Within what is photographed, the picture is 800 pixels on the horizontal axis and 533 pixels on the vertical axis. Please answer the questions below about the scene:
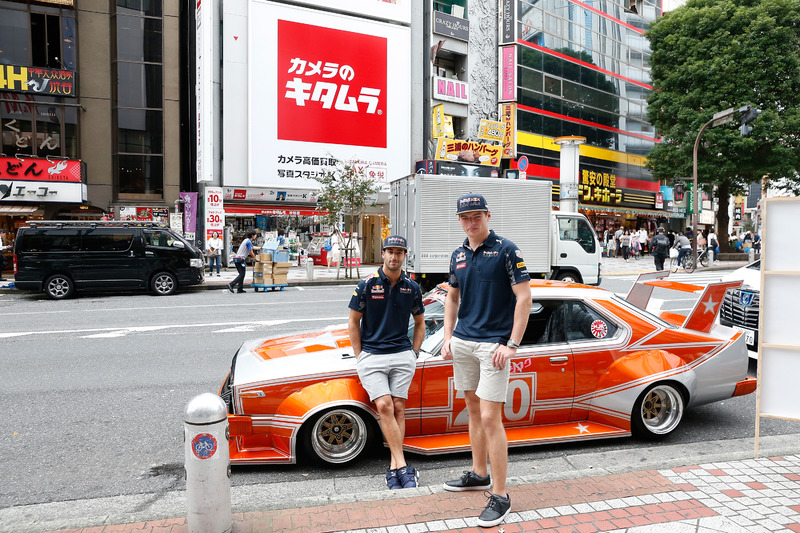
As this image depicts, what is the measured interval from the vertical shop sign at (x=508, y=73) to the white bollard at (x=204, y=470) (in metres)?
32.1

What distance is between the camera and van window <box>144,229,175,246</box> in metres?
16.1

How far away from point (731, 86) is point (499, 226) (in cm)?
2248

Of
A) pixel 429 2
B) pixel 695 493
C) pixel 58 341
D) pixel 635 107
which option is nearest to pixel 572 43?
pixel 635 107

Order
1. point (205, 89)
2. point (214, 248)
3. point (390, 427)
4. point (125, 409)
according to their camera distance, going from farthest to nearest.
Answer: point (205, 89)
point (214, 248)
point (125, 409)
point (390, 427)

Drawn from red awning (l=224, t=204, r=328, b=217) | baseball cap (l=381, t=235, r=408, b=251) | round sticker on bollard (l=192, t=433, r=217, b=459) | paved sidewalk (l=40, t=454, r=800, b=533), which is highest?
red awning (l=224, t=204, r=328, b=217)

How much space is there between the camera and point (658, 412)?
5055mm

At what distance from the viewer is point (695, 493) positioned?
3613mm

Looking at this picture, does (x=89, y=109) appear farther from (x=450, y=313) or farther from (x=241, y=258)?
(x=450, y=313)

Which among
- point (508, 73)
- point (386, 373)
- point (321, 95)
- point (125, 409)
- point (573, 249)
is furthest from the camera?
point (508, 73)

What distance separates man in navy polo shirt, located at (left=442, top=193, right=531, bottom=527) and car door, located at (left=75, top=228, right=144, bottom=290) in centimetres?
1429

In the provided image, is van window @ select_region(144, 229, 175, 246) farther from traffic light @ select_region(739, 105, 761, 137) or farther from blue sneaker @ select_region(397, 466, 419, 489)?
traffic light @ select_region(739, 105, 761, 137)

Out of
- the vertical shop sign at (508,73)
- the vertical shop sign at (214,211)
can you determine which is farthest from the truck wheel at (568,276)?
the vertical shop sign at (508,73)

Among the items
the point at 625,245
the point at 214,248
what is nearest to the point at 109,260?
the point at 214,248

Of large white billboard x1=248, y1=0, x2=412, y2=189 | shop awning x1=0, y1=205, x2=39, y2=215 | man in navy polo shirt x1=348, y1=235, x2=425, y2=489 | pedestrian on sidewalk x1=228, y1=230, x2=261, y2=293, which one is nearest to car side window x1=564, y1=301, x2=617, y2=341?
man in navy polo shirt x1=348, y1=235, x2=425, y2=489
